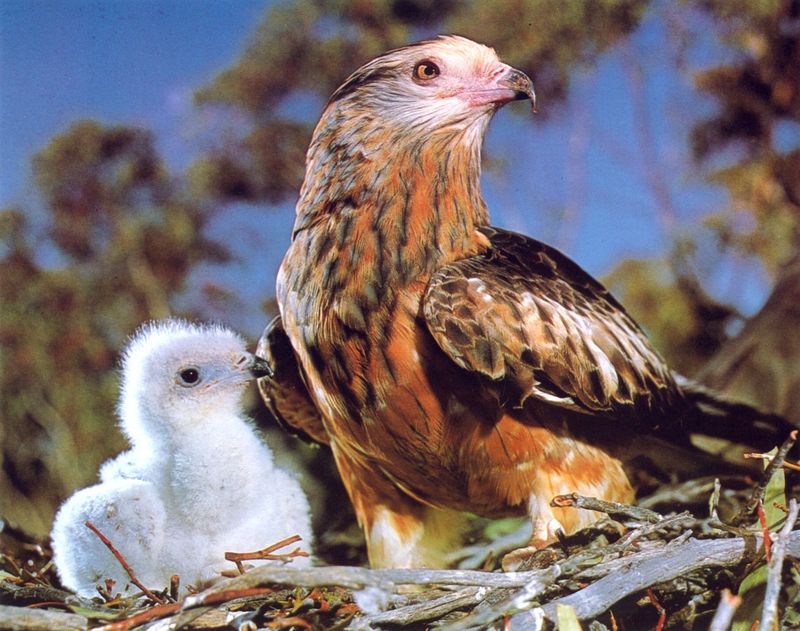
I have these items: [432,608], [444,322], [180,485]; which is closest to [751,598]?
[432,608]

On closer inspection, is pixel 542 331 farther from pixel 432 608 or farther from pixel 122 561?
pixel 122 561

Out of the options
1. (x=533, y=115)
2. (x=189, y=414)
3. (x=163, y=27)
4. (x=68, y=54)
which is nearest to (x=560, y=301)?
(x=533, y=115)

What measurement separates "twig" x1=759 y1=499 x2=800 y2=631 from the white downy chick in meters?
0.88

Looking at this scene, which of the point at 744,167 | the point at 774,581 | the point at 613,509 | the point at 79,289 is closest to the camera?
the point at 774,581

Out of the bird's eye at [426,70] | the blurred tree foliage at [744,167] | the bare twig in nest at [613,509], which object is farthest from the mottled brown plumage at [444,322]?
the blurred tree foliage at [744,167]

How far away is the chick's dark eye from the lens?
67.0 inches

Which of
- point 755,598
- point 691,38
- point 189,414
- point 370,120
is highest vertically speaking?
point 691,38

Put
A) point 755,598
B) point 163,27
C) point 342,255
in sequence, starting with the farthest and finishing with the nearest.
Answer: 1. point 163,27
2. point 342,255
3. point 755,598

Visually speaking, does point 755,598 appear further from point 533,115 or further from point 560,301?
point 533,115

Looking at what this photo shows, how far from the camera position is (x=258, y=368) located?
1716 millimetres

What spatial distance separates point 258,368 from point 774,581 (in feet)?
3.23

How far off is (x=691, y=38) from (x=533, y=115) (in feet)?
1.39

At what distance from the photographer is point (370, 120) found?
1.71 metres

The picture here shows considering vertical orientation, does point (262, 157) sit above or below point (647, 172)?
above
